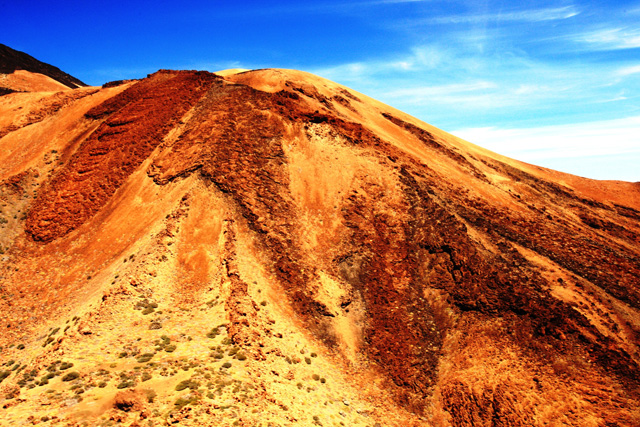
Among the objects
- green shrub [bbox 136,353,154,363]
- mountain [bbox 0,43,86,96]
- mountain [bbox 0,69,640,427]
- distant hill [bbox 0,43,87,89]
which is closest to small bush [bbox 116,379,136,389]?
mountain [bbox 0,69,640,427]

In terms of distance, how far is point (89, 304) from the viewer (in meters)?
17.3

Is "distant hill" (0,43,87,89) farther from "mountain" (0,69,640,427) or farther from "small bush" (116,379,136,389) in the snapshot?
"small bush" (116,379,136,389)

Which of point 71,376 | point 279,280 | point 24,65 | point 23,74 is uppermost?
point 24,65

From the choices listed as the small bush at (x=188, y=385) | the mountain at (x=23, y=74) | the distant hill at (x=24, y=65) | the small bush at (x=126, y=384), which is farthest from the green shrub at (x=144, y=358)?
the distant hill at (x=24, y=65)

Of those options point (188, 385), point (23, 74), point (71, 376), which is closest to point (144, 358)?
point (71, 376)

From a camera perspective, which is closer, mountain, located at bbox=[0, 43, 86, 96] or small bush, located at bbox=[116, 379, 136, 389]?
small bush, located at bbox=[116, 379, 136, 389]

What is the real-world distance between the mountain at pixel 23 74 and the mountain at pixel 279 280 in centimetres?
2895

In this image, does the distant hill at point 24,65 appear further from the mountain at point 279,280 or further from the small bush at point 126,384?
the small bush at point 126,384

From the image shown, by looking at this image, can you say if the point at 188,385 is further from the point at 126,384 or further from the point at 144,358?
the point at 144,358

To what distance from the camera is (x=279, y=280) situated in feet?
66.1

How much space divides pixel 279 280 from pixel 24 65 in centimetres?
7157

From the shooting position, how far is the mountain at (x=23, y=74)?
174 feet

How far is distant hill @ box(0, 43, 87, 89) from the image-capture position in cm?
5881

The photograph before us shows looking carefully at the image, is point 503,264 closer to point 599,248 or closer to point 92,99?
point 599,248
